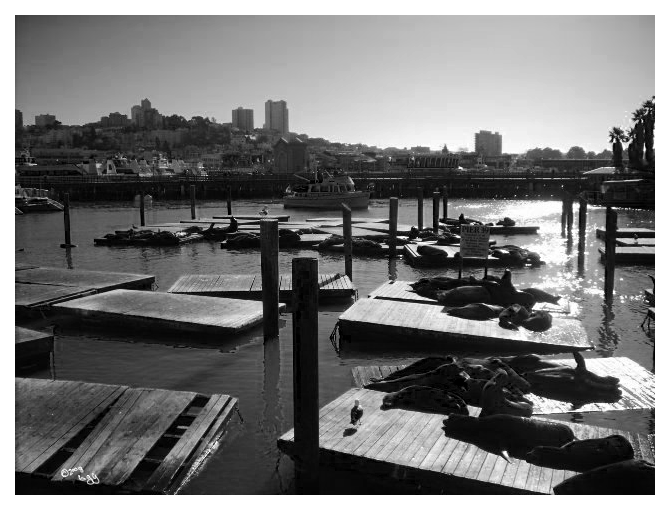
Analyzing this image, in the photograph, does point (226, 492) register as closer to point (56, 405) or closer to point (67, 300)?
point (56, 405)

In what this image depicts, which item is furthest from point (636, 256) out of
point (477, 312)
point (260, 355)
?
point (260, 355)

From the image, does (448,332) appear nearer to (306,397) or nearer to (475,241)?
(475,241)

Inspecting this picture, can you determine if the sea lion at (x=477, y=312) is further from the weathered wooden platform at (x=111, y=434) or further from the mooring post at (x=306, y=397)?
the mooring post at (x=306, y=397)

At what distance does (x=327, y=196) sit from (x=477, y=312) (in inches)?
1506

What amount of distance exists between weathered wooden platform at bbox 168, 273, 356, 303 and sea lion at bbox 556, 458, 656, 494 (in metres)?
8.68

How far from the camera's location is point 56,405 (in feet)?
21.6

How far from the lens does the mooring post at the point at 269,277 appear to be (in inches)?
407

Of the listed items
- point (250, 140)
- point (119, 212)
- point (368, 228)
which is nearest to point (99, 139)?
point (250, 140)

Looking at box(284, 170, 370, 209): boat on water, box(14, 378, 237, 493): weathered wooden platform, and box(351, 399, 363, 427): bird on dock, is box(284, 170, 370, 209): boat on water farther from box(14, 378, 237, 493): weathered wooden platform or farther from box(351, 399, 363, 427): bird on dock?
box(351, 399, 363, 427): bird on dock

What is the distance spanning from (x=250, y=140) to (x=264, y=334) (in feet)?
626

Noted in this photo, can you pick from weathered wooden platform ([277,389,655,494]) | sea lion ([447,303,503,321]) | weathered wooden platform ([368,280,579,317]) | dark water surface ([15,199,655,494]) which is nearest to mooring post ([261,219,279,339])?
dark water surface ([15,199,655,494])

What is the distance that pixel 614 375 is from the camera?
313 inches

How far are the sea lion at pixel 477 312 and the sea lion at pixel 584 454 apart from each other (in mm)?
5051

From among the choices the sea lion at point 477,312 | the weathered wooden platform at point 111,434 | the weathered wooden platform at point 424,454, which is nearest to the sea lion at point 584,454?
the weathered wooden platform at point 424,454
